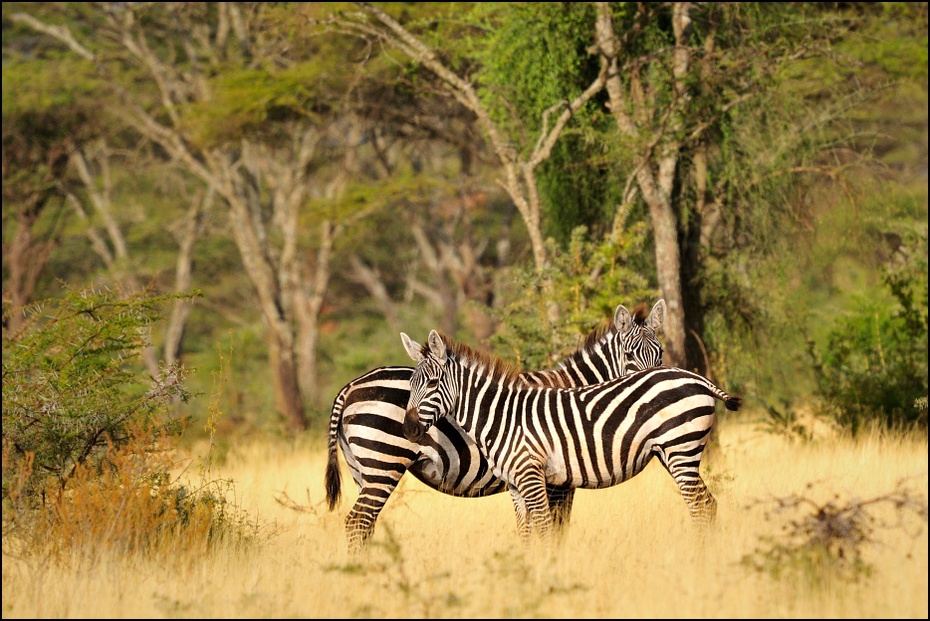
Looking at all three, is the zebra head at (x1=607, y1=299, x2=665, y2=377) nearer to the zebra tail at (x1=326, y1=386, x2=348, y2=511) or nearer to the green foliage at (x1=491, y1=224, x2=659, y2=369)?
the zebra tail at (x1=326, y1=386, x2=348, y2=511)

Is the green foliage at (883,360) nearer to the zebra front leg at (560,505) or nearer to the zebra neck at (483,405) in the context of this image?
the zebra front leg at (560,505)

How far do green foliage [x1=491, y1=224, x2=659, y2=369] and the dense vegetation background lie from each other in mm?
42

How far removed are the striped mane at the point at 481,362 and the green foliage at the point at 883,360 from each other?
7.44 m

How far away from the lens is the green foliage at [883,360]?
49.5ft

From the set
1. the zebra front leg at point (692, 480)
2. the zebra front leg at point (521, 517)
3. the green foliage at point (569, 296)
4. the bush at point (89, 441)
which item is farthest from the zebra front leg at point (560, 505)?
the green foliage at point (569, 296)

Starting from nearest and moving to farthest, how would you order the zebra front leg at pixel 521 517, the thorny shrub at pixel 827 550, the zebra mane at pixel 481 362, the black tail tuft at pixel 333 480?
the thorny shrub at pixel 827 550, the zebra front leg at pixel 521 517, the zebra mane at pixel 481 362, the black tail tuft at pixel 333 480

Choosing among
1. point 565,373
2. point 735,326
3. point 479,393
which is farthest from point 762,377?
point 479,393

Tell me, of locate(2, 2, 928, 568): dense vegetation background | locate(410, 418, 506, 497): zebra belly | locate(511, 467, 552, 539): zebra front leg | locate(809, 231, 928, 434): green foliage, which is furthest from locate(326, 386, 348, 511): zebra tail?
locate(809, 231, 928, 434): green foliage

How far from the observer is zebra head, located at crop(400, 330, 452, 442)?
7.90 meters

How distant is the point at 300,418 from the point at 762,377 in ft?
31.6

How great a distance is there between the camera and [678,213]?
47.5 feet

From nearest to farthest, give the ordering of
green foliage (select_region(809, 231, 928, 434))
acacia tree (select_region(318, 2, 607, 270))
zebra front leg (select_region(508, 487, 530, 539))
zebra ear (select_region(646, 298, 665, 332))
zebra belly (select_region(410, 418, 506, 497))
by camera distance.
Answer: zebra front leg (select_region(508, 487, 530, 539)) → zebra belly (select_region(410, 418, 506, 497)) → zebra ear (select_region(646, 298, 665, 332)) → acacia tree (select_region(318, 2, 607, 270)) → green foliage (select_region(809, 231, 928, 434))

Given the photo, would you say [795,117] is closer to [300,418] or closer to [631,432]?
[631,432]

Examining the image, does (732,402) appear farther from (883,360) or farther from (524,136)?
(883,360)
